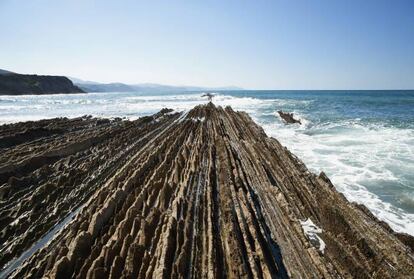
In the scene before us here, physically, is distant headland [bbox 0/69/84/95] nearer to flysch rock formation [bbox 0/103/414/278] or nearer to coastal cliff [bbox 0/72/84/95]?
Answer: coastal cliff [bbox 0/72/84/95]

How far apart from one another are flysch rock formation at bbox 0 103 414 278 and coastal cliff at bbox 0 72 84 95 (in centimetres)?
12258

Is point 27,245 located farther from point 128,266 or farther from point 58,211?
point 128,266

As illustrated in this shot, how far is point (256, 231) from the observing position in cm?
751

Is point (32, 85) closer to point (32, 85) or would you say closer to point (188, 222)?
point (32, 85)

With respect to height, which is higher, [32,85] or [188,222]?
[188,222]

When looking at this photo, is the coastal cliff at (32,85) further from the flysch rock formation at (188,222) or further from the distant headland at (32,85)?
the flysch rock formation at (188,222)

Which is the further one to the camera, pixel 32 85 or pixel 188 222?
pixel 32 85

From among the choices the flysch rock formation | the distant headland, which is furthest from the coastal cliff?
the flysch rock formation

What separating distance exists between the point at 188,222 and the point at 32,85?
14226 centimetres

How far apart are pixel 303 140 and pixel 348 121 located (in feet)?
45.1

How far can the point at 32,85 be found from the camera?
12450 cm

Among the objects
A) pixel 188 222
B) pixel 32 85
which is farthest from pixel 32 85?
pixel 188 222

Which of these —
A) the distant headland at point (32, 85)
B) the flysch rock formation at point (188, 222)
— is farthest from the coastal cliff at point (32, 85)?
the flysch rock formation at point (188, 222)

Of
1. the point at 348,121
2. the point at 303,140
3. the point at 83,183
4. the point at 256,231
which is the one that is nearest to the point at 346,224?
the point at 256,231
